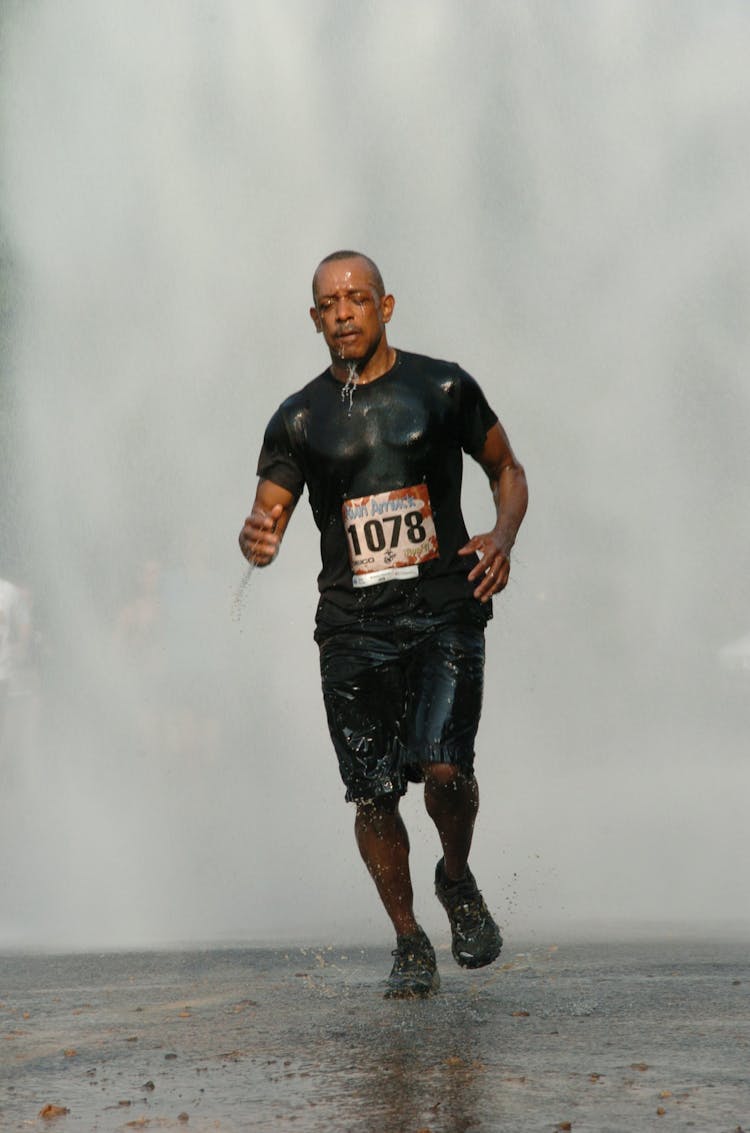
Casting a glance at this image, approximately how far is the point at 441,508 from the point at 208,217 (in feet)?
30.7

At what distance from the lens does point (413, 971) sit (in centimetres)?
393

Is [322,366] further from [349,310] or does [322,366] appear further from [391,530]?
[391,530]

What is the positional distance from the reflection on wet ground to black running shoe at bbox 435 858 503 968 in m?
0.09

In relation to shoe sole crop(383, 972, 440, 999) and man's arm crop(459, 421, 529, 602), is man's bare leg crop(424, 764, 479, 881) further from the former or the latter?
man's arm crop(459, 421, 529, 602)

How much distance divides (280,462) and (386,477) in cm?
29

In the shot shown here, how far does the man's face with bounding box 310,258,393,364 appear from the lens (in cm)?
406

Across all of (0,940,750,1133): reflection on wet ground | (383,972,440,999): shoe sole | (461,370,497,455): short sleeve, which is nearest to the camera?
(0,940,750,1133): reflection on wet ground

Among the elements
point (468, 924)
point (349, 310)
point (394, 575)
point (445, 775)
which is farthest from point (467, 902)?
point (349, 310)

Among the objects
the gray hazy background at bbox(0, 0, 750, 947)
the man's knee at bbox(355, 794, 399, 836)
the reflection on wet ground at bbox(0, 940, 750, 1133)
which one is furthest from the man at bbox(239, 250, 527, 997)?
the gray hazy background at bbox(0, 0, 750, 947)

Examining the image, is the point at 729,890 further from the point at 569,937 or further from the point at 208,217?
the point at 208,217

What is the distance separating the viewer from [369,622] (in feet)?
13.3

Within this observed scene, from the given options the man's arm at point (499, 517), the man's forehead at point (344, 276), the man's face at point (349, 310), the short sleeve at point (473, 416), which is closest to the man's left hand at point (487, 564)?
the man's arm at point (499, 517)

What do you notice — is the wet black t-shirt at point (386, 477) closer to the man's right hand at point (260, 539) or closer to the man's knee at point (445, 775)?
the man's right hand at point (260, 539)

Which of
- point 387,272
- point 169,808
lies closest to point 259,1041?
point 169,808
